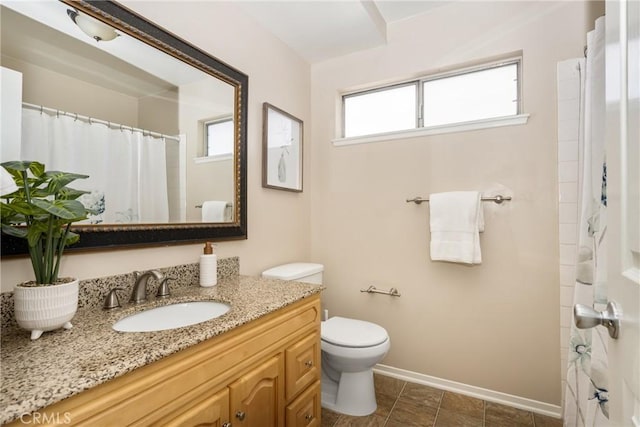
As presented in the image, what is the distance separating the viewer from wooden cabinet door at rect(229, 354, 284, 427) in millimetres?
1026

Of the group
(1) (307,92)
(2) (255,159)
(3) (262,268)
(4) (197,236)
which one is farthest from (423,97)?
(4) (197,236)

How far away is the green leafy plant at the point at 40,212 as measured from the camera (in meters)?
0.82

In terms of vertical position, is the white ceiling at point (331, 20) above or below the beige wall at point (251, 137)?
above

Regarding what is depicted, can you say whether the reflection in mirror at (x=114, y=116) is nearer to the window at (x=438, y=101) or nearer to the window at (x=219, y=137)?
the window at (x=219, y=137)

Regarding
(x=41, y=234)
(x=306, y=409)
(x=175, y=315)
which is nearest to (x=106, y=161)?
(x=41, y=234)

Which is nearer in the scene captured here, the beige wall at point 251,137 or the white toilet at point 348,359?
the beige wall at point 251,137

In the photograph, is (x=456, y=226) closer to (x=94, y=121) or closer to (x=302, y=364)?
(x=302, y=364)

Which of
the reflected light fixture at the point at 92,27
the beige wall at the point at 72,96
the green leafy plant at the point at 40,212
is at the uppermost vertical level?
the reflected light fixture at the point at 92,27

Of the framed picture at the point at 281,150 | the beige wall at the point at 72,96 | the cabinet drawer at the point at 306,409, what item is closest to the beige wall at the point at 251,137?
the framed picture at the point at 281,150

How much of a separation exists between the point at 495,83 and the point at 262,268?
1944 mm

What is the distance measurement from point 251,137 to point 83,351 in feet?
4.73

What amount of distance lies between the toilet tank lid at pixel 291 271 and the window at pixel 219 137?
2.49 ft

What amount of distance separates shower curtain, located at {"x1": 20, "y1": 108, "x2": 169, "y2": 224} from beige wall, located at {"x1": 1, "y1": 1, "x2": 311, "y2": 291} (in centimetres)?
18

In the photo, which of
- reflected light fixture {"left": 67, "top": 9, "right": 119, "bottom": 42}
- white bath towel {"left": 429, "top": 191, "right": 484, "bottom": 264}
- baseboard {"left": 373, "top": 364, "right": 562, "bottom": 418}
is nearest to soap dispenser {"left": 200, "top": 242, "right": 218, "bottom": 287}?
reflected light fixture {"left": 67, "top": 9, "right": 119, "bottom": 42}
